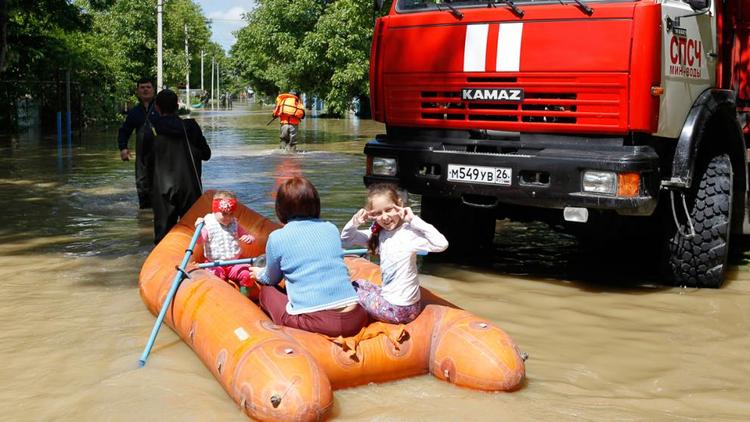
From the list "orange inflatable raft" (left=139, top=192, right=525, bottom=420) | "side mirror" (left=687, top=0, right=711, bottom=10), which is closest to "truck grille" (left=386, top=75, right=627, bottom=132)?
"side mirror" (left=687, top=0, right=711, bottom=10)

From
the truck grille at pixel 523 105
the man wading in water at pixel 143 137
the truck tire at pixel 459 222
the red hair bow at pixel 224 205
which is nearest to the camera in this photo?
the red hair bow at pixel 224 205

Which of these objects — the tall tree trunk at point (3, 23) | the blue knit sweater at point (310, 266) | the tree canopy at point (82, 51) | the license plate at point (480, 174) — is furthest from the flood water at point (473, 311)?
the tree canopy at point (82, 51)

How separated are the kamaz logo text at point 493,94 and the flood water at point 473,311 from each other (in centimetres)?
153

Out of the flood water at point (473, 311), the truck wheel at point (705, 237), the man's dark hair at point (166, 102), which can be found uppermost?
the man's dark hair at point (166, 102)

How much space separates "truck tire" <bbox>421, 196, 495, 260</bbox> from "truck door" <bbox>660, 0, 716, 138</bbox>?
1969 millimetres

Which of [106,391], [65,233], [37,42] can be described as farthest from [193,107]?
[106,391]

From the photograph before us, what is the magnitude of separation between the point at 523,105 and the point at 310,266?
2.83 meters

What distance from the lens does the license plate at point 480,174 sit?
7.15 meters

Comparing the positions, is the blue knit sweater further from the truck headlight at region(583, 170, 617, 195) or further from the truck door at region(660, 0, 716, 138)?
the truck door at region(660, 0, 716, 138)

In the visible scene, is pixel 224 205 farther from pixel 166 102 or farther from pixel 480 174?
pixel 480 174

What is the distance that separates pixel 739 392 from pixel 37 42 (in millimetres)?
20788

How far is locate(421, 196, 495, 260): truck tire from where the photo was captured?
8547mm

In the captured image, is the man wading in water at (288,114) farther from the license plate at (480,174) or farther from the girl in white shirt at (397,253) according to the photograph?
the girl in white shirt at (397,253)

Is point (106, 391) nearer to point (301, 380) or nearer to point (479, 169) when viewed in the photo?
point (301, 380)
